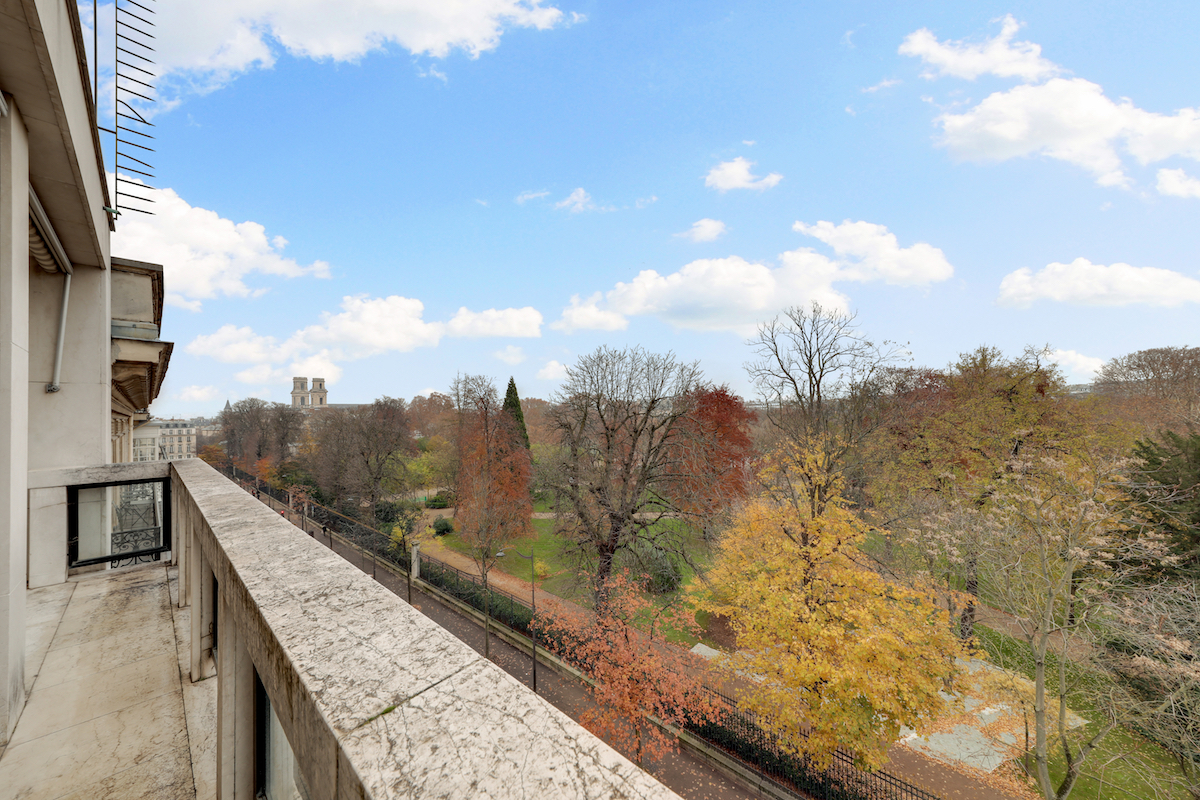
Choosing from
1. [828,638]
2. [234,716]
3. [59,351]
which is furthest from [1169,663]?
[59,351]

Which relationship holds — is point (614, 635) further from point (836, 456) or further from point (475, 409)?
point (475, 409)

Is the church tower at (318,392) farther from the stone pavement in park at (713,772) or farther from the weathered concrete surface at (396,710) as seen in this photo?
the weathered concrete surface at (396,710)

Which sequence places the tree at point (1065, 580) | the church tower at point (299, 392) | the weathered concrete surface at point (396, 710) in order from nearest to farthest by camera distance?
the weathered concrete surface at point (396, 710) < the tree at point (1065, 580) < the church tower at point (299, 392)

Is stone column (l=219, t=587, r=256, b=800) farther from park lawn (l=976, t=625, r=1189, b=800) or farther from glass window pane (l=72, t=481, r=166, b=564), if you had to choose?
park lawn (l=976, t=625, r=1189, b=800)

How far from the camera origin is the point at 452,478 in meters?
30.0

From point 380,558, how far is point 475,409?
9717 millimetres

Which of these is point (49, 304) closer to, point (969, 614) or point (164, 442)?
point (969, 614)

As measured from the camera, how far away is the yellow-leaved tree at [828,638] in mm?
8359

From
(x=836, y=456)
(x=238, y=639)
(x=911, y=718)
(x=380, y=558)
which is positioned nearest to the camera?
(x=238, y=639)

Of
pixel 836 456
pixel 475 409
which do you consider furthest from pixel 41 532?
pixel 475 409

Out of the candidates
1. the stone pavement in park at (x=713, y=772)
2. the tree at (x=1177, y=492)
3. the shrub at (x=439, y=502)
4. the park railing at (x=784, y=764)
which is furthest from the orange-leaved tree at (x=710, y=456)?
the shrub at (x=439, y=502)

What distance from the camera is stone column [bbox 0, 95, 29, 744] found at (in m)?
3.39

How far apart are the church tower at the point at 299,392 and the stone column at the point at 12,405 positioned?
132 meters

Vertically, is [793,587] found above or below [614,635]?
above
